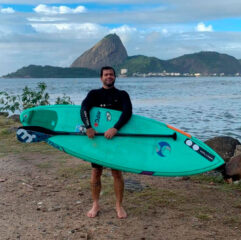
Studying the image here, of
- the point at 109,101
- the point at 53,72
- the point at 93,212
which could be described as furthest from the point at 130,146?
the point at 53,72

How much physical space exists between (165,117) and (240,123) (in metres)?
3.51

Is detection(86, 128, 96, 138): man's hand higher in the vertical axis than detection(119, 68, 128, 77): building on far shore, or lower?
higher

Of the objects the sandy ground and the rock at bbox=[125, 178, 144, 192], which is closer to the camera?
the sandy ground

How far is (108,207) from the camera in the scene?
16.2 ft

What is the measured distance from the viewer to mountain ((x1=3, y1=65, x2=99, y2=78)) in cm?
11775

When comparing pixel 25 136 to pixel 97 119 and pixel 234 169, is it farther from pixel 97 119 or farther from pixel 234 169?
pixel 234 169

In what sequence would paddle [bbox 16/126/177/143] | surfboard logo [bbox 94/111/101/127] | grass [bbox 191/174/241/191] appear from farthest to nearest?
grass [bbox 191/174/241/191], paddle [bbox 16/126/177/143], surfboard logo [bbox 94/111/101/127]

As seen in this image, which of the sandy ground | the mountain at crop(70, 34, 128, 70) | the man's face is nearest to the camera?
the sandy ground

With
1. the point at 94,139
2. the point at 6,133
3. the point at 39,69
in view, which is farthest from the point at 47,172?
the point at 39,69

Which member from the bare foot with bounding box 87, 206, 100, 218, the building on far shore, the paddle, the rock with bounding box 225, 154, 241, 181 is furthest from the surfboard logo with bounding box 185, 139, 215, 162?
the building on far shore

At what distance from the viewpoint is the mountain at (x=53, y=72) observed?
117750 millimetres

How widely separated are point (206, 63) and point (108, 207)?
429 ft

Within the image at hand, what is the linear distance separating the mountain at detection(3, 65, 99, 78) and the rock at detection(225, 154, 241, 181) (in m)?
Answer: 113

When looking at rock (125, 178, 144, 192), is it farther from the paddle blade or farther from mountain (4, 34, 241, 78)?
mountain (4, 34, 241, 78)
